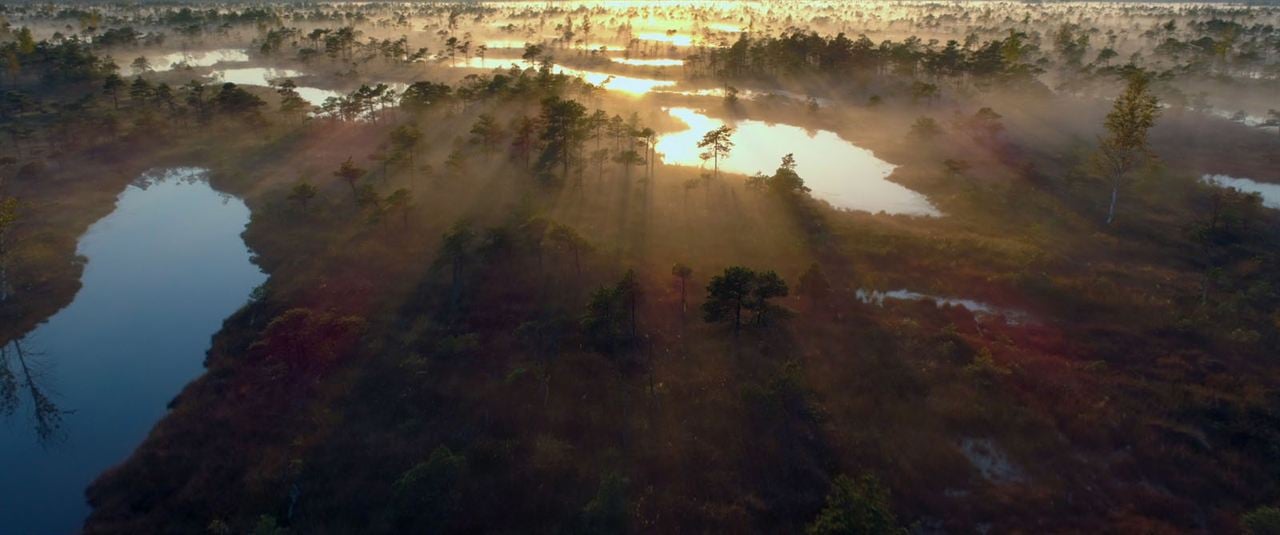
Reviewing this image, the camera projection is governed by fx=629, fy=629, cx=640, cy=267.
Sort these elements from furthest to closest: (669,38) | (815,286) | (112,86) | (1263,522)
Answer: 1. (669,38)
2. (112,86)
3. (815,286)
4. (1263,522)

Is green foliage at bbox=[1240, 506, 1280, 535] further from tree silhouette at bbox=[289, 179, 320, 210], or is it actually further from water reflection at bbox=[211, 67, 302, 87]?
water reflection at bbox=[211, 67, 302, 87]

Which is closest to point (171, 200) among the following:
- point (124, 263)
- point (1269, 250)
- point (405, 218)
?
point (124, 263)

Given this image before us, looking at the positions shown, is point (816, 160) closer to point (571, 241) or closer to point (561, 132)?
point (561, 132)

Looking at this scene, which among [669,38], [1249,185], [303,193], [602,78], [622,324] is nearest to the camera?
[622,324]

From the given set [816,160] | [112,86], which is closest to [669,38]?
[816,160]

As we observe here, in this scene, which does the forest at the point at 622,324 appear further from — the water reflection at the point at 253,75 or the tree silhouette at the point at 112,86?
the water reflection at the point at 253,75

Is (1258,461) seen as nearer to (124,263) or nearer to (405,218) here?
(405,218)
